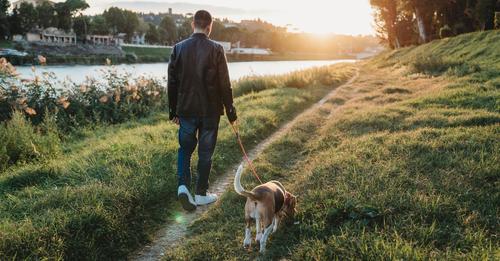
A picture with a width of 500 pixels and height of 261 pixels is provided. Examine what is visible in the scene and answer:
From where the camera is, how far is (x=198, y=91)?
558 centimetres

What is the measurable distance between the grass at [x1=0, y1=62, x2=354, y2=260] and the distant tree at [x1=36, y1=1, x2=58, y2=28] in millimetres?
84426

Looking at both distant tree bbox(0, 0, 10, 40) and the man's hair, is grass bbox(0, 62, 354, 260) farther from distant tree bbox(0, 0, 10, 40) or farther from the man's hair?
distant tree bbox(0, 0, 10, 40)

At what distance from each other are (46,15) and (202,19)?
9067 centimetres

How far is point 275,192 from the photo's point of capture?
Answer: 4707 millimetres

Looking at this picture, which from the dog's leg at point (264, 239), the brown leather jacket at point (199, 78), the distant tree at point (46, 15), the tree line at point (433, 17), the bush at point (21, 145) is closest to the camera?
the dog's leg at point (264, 239)

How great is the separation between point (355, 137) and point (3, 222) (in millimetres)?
6811

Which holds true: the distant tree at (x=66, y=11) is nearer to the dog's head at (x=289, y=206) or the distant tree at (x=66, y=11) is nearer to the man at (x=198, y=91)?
the man at (x=198, y=91)

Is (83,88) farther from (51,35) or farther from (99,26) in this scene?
(99,26)

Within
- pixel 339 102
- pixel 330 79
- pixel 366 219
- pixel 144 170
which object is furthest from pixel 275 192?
pixel 330 79

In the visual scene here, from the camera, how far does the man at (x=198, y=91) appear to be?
5.52 meters

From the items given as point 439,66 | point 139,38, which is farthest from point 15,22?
point 439,66

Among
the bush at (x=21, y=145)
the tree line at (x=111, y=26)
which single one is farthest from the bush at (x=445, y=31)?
the bush at (x=21, y=145)

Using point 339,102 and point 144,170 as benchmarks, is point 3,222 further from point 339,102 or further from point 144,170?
point 339,102

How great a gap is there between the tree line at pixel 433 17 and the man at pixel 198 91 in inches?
1149
